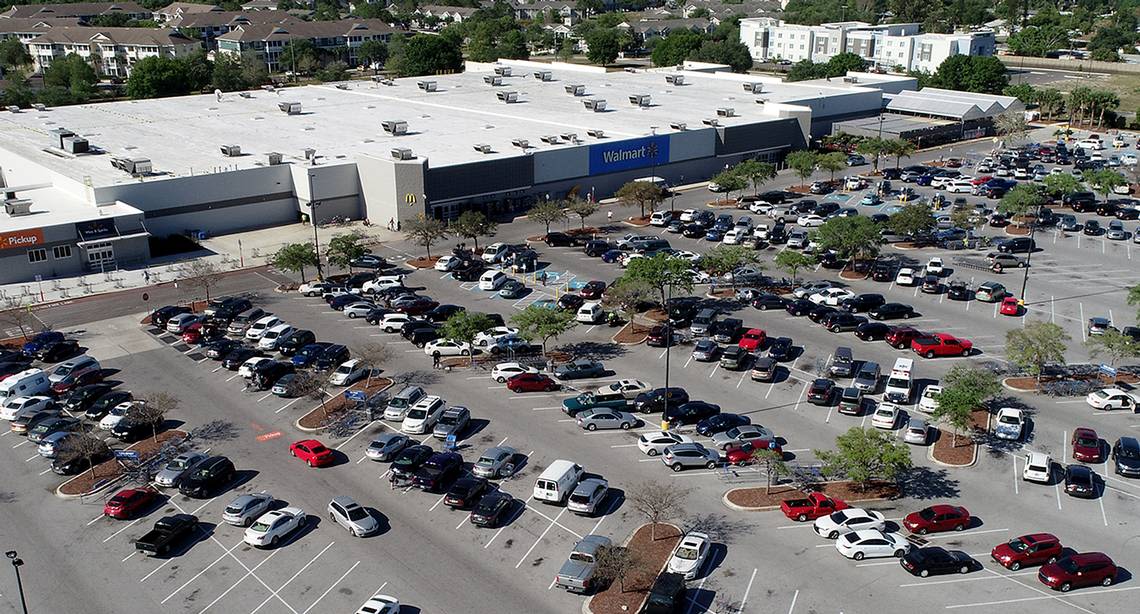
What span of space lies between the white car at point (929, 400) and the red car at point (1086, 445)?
19.8ft

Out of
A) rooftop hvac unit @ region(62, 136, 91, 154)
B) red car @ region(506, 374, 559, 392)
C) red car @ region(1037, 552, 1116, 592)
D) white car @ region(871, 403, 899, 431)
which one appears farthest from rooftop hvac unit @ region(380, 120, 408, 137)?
red car @ region(1037, 552, 1116, 592)

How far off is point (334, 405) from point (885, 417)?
2647 centimetres

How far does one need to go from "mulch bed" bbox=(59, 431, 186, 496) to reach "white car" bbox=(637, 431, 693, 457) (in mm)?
21238

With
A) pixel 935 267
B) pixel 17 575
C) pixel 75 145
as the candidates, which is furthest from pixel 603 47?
pixel 17 575

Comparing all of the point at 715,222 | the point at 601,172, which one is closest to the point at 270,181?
the point at 601,172

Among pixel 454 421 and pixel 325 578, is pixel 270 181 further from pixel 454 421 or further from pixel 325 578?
pixel 325 578

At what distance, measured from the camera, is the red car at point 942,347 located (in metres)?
52.9

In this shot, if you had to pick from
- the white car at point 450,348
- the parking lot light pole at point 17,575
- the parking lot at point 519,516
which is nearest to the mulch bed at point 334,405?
the parking lot at point 519,516

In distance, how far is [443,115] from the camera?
10550 cm

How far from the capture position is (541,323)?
2012 inches

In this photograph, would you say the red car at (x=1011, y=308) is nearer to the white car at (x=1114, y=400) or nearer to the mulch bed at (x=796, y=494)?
the white car at (x=1114, y=400)

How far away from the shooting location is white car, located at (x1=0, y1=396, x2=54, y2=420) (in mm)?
45794

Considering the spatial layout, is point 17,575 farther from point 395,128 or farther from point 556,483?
point 395,128

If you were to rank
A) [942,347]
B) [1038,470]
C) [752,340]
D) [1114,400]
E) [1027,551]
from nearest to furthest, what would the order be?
1. [1027,551]
2. [1038,470]
3. [1114,400]
4. [942,347]
5. [752,340]
